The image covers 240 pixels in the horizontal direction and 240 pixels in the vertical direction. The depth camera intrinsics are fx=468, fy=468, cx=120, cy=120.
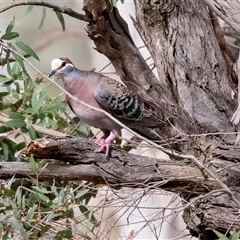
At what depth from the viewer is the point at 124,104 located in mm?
1132

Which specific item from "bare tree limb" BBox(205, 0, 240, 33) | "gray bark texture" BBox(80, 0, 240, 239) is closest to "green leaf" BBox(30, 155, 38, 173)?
"gray bark texture" BBox(80, 0, 240, 239)

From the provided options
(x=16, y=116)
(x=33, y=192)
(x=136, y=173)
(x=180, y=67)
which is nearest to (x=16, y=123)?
(x=16, y=116)

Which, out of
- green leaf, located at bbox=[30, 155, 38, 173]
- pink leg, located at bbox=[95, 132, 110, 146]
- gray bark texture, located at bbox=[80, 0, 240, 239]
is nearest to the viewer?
green leaf, located at bbox=[30, 155, 38, 173]

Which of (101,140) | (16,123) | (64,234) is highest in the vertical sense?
(16,123)

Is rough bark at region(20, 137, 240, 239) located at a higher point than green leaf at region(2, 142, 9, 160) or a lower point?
lower

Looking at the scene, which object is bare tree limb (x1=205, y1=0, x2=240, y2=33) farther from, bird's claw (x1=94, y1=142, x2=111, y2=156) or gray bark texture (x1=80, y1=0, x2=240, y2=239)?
bird's claw (x1=94, y1=142, x2=111, y2=156)

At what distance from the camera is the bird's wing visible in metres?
1.13

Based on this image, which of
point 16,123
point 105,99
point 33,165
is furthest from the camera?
point 105,99

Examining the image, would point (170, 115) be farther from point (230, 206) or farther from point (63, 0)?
point (63, 0)

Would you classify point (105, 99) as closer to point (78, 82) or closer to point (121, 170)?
point (78, 82)

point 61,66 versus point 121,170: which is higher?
point 61,66

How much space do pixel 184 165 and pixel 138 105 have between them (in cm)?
23

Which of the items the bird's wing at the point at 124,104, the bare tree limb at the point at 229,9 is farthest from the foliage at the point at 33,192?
the bare tree limb at the point at 229,9

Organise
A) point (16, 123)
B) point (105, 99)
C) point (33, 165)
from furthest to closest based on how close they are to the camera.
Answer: point (105, 99), point (16, 123), point (33, 165)
